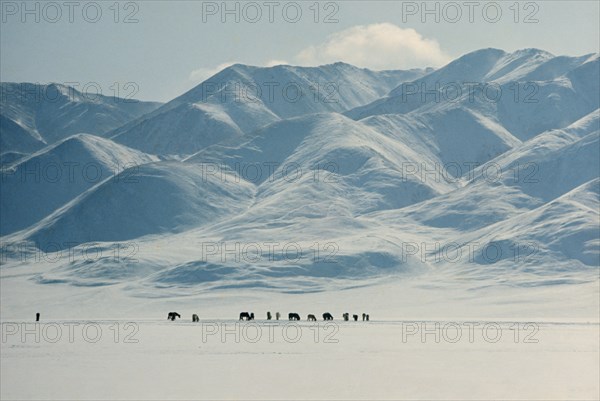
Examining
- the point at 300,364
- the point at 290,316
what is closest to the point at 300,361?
the point at 300,364

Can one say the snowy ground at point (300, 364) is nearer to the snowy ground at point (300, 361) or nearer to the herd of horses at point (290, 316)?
the snowy ground at point (300, 361)

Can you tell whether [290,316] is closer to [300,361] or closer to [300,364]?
[300,361]

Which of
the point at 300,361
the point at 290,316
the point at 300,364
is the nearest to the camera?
the point at 300,364

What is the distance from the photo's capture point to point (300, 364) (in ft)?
152

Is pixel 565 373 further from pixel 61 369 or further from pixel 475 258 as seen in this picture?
pixel 475 258

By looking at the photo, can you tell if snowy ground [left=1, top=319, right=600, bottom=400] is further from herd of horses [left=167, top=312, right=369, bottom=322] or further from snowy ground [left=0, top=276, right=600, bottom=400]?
herd of horses [left=167, top=312, right=369, bottom=322]

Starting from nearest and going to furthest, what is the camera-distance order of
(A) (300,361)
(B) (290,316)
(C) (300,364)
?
(C) (300,364) → (A) (300,361) → (B) (290,316)

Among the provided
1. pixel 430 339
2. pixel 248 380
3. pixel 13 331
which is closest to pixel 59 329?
pixel 13 331

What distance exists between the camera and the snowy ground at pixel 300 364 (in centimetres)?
3816

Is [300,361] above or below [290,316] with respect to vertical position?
below

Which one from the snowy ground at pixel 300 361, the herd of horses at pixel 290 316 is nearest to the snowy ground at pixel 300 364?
the snowy ground at pixel 300 361

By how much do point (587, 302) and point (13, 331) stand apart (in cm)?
6689

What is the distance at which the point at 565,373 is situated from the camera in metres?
A: 43.1

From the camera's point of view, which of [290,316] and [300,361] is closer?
[300,361]
